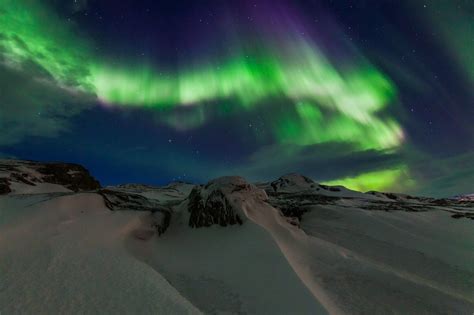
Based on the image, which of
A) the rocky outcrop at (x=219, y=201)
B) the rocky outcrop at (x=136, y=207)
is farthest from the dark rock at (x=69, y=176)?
the rocky outcrop at (x=219, y=201)

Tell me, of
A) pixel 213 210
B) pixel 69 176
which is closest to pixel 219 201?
pixel 213 210

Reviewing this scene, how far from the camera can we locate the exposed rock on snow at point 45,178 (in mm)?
48097

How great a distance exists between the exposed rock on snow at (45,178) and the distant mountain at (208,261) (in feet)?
86.4

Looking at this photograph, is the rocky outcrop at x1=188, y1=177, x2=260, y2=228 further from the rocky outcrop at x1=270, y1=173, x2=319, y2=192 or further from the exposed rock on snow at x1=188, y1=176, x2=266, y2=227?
the rocky outcrop at x1=270, y1=173, x2=319, y2=192

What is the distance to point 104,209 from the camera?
2542 centimetres

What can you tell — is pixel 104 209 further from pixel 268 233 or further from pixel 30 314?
pixel 30 314

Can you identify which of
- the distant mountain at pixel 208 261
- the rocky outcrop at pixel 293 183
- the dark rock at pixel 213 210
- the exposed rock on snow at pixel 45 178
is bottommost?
the distant mountain at pixel 208 261

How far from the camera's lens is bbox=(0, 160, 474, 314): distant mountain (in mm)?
12922

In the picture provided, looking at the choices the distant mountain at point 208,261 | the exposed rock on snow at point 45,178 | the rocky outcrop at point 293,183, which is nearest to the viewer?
the distant mountain at point 208,261

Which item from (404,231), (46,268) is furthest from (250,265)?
(404,231)

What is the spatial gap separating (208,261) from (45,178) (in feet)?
173

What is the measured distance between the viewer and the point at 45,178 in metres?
60.4

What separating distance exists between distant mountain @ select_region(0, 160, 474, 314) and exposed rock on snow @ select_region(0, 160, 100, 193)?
26325 millimetres

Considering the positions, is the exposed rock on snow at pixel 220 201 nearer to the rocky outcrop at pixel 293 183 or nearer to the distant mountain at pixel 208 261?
the distant mountain at pixel 208 261
